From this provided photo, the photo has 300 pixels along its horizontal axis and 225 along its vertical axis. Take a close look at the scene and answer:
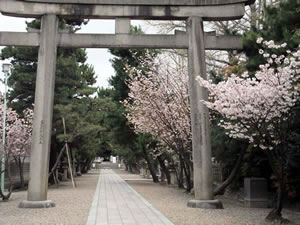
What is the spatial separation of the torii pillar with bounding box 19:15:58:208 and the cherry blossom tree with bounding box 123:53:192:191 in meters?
6.37

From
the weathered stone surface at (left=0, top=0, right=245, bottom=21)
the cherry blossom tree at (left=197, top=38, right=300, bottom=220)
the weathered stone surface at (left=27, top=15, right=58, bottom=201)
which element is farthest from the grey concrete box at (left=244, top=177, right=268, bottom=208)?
the weathered stone surface at (left=27, top=15, right=58, bottom=201)

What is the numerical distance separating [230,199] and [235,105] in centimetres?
790

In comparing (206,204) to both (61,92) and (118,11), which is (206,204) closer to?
(118,11)

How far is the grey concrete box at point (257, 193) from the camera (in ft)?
39.8

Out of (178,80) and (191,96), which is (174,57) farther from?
(191,96)

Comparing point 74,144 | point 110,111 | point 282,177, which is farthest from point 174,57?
point 282,177

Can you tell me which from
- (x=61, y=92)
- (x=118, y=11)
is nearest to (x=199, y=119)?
(x=118, y=11)

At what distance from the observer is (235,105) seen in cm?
837

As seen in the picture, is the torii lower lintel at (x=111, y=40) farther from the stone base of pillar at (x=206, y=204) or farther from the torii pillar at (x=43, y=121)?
the stone base of pillar at (x=206, y=204)

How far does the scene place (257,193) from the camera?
482 inches

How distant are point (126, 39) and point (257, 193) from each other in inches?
282

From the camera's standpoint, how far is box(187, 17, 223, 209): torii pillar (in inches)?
443

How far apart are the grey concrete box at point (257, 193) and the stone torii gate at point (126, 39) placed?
4.98ft

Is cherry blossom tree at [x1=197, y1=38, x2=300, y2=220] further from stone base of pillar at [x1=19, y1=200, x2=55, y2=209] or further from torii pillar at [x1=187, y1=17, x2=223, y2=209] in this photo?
stone base of pillar at [x1=19, y1=200, x2=55, y2=209]
